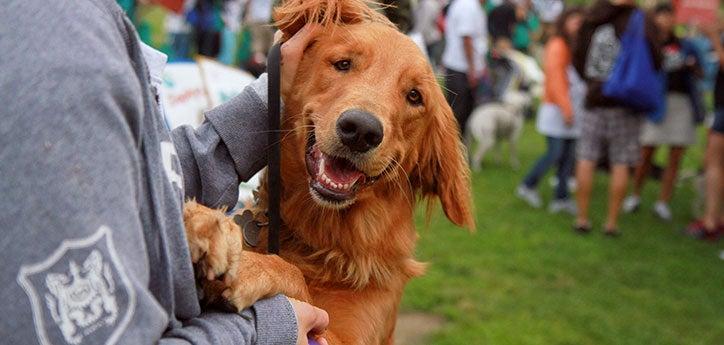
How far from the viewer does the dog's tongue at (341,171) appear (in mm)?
2043

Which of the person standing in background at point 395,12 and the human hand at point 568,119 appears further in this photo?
the human hand at point 568,119

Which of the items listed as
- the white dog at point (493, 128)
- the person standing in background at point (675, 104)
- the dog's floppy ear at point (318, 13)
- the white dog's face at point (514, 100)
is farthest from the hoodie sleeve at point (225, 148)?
the white dog's face at point (514, 100)

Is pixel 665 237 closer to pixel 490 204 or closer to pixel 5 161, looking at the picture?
pixel 490 204

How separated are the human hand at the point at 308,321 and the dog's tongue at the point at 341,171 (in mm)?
537

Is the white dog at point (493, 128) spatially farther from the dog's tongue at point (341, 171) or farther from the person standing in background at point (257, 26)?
the dog's tongue at point (341, 171)

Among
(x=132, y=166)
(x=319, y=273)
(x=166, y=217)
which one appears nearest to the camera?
(x=132, y=166)

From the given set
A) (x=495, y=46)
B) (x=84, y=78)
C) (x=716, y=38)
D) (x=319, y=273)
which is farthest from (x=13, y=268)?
(x=495, y=46)

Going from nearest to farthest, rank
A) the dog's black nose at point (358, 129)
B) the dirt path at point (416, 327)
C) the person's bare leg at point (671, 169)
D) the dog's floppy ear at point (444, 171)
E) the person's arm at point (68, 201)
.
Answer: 1. the person's arm at point (68, 201)
2. the dog's black nose at point (358, 129)
3. the dog's floppy ear at point (444, 171)
4. the dirt path at point (416, 327)
5. the person's bare leg at point (671, 169)

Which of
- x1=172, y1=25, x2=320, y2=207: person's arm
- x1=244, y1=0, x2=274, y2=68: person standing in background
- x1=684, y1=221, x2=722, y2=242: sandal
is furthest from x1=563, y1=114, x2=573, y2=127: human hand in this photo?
x1=172, y1=25, x2=320, y2=207: person's arm

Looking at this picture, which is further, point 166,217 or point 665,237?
point 665,237

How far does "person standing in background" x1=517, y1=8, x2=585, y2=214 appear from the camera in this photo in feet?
26.7

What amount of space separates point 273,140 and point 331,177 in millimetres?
287

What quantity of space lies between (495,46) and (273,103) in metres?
12.5

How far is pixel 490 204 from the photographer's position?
28.2 feet
